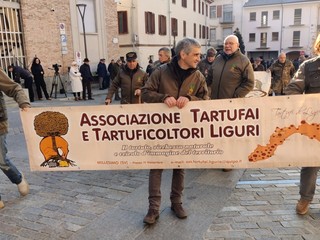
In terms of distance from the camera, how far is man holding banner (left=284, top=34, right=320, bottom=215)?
3.45 metres

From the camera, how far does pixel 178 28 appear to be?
35594 millimetres

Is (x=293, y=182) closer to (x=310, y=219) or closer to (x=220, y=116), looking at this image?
(x=310, y=219)

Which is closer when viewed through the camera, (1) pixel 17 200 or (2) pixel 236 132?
(2) pixel 236 132

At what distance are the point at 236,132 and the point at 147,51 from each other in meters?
26.1

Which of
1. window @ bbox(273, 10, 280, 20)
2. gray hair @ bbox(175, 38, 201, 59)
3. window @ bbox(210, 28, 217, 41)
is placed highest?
window @ bbox(273, 10, 280, 20)

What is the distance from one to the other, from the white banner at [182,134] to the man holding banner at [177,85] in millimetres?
108

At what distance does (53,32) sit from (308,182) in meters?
15.4

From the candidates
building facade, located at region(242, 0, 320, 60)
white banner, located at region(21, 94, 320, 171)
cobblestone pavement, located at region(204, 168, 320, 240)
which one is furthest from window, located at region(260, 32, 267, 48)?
white banner, located at region(21, 94, 320, 171)

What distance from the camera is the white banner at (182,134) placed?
11.1 feet

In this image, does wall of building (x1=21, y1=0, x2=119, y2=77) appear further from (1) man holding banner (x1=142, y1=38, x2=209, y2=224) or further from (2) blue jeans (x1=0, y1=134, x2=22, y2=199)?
(1) man holding banner (x1=142, y1=38, x2=209, y2=224)

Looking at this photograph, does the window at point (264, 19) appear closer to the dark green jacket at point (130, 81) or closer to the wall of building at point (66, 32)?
the wall of building at point (66, 32)

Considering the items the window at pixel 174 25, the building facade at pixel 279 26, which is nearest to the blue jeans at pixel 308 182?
the window at pixel 174 25

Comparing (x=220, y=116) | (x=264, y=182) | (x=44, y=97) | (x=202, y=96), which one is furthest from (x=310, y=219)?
(x=44, y=97)

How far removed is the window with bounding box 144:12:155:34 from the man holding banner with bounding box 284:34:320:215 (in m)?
26.0
